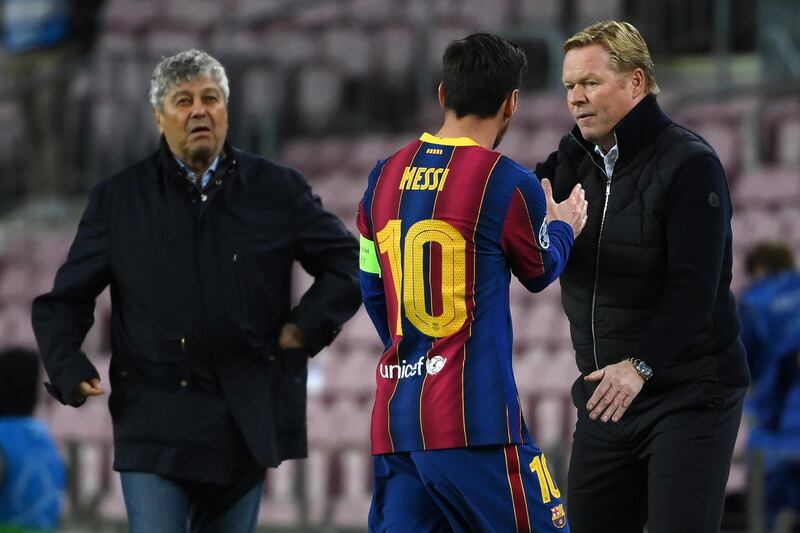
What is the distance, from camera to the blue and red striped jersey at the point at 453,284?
4.02 m

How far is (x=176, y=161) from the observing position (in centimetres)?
507

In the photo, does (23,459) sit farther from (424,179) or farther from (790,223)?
(790,223)

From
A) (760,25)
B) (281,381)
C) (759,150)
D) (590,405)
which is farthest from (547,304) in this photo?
(590,405)

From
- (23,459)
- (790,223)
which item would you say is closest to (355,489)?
(790,223)

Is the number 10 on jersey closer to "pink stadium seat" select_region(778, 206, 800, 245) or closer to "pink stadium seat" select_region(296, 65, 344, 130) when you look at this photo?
"pink stadium seat" select_region(778, 206, 800, 245)

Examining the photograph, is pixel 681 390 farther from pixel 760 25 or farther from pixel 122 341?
pixel 760 25

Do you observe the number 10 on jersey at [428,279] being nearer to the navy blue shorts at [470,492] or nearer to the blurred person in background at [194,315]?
the navy blue shorts at [470,492]

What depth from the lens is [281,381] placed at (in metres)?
5.09

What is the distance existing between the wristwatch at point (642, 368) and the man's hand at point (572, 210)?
0.33 metres

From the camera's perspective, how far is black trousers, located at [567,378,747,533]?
436cm

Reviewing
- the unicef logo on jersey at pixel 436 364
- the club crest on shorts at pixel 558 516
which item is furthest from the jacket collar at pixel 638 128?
the club crest on shorts at pixel 558 516

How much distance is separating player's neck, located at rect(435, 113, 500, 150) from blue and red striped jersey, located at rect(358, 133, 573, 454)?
29 mm

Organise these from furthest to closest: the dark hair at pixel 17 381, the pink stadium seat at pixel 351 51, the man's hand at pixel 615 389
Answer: the pink stadium seat at pixel 351 51 < the dark hair at pixel 17 381 < the man's hand at pixel 615 389

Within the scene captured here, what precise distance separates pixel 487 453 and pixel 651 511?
58cm
